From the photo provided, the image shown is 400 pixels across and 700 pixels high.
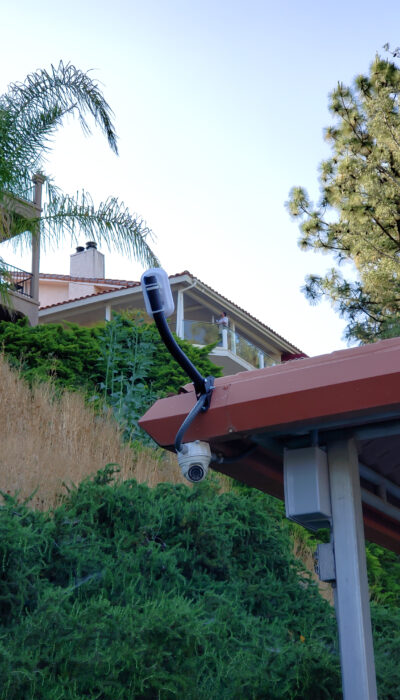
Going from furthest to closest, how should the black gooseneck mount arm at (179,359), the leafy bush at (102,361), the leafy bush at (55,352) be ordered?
the leafy bush at (55,352), the leafy bush at (102,361), the black gooseneck mount arm at (179,359)

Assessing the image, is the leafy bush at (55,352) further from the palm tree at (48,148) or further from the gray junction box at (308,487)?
the gray junction box at (308,487)

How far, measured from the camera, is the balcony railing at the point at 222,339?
27625mm

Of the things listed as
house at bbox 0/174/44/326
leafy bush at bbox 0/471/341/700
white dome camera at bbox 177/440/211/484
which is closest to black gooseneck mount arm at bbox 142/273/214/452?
white dome camera at bbox 177/440/211/484

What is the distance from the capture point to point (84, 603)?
519cm

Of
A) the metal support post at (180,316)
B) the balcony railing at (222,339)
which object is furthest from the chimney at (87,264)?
the balcony railing at (222,339)

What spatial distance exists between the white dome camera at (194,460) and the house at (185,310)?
2232cm

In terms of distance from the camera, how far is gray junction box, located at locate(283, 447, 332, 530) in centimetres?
363

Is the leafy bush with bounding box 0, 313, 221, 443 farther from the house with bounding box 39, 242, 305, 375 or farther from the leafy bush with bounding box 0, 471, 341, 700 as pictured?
the house with bounding box 39, 242, 305, 375

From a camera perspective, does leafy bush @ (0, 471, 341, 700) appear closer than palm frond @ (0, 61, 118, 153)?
Yes

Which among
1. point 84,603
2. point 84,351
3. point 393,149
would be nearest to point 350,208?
point 393,149

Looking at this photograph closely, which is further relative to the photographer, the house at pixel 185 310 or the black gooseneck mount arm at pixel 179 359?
the house at pixel 185 310

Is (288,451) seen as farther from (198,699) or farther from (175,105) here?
(175,105)

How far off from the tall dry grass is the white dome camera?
12.5 ft

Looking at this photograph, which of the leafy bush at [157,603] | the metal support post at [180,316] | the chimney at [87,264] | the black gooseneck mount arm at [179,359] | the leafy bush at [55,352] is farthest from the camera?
the chimney at [87,264]
